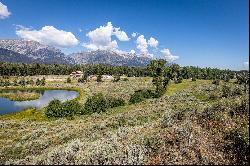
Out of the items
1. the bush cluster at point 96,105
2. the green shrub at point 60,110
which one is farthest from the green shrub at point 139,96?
the green shrub at point 60,110

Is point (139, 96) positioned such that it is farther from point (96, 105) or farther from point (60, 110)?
point (60, 110)

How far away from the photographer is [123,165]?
575 inches

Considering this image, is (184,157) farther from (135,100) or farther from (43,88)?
(43,88)

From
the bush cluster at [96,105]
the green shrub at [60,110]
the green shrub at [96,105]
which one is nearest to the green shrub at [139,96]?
the bush cluster at [96,105]

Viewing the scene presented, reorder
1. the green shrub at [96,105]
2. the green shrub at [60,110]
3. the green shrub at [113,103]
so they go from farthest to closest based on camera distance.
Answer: the green shrub at [113,103]
the green shrub at [96,105]
the green shrub at [60,110]

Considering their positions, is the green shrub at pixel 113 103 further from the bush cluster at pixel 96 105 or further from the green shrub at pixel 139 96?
the green shrub at pixel 139 96

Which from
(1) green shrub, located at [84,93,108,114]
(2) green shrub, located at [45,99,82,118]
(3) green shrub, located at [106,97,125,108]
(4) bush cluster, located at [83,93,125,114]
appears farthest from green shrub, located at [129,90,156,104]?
(2) green shrub, located at [45,99,82,118]

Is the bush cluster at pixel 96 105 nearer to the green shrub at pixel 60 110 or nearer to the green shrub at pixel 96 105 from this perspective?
the green shrub at pixel 96 105

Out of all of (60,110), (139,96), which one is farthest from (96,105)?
(139,96)

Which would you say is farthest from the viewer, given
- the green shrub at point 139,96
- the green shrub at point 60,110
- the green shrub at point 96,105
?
the green shrub at point 139,96

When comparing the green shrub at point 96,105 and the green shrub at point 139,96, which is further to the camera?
the green shrub at point 139,96

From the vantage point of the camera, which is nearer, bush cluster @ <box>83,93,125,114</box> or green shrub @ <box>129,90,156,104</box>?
bush cluster @ <box>83,93,125,114</box>

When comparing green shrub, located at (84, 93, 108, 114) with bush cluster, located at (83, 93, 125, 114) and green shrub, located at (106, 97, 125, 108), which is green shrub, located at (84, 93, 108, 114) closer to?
bush cluster, located at (83, 93, 125, 114)

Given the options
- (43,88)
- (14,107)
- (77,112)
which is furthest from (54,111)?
(43,88)
